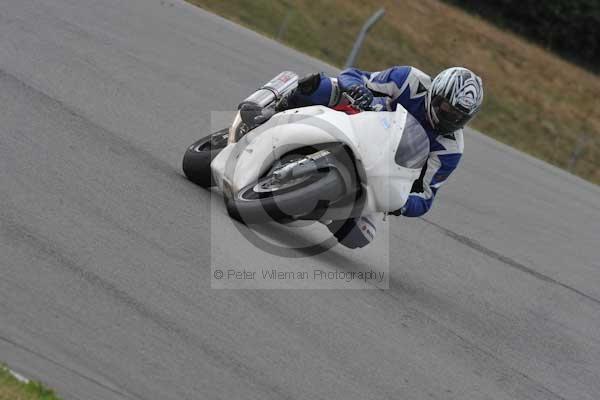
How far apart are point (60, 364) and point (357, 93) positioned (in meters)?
3.38

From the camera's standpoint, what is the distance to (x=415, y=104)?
25.5 ft

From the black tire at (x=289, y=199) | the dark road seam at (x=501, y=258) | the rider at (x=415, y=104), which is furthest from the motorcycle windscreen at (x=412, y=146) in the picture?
the dark road seam at (x=501, y=258)

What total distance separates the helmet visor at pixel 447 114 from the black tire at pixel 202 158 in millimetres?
1508

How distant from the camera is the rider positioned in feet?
23.7

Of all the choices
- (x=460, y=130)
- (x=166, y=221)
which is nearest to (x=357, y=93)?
(x=460, y=130)

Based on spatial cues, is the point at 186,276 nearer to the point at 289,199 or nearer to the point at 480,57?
the point at 289,199

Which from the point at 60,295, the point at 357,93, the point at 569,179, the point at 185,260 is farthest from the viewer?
the point at 569,179

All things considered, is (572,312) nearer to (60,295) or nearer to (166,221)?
(166,221)

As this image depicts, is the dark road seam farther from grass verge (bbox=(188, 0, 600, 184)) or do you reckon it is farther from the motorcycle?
grass verge (bbox=(188, 0, 600, 184))

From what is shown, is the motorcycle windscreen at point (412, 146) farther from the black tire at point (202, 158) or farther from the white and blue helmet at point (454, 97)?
the black tire at point (202, 158)

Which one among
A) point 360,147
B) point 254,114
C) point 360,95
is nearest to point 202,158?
point 254,114

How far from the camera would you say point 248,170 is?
7066mm

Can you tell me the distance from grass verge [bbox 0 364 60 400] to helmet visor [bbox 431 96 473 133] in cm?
371

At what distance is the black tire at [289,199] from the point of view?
263 inches
